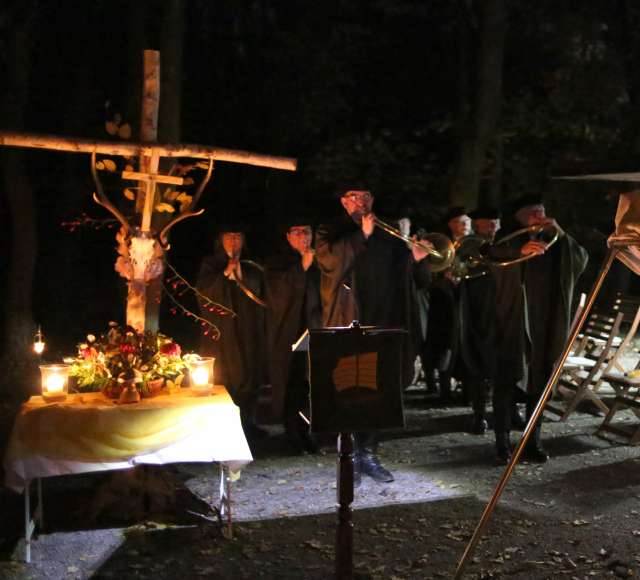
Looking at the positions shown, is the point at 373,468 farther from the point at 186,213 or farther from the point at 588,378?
the point at 588,378

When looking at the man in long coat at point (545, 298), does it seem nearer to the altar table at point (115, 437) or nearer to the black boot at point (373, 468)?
the black boot at point (373, 468)

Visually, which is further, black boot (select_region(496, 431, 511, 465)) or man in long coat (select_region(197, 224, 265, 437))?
man in long coat (select_region(197, 224, 265, 437))

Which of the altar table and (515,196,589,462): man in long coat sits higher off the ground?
(515,196,589,462): man in long coat

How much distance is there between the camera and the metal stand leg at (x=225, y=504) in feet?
19.7

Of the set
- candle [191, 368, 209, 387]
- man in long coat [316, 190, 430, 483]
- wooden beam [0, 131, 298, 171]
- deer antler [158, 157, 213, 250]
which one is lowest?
candle [191, 368, 209, 387]

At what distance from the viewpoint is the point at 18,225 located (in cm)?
1306

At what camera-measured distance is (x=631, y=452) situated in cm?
839

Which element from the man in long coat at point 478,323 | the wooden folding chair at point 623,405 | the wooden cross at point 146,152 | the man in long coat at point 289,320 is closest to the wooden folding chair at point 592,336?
the wooden folding chair at point 623,405

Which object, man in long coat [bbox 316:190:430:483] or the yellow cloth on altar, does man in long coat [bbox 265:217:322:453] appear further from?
the yellow cloth on altar

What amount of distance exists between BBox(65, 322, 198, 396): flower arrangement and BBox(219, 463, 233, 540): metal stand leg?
0.83 meters

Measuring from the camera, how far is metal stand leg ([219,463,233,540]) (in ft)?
19.7

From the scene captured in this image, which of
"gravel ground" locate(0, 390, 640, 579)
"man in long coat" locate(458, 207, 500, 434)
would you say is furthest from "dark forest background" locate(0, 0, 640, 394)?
"gravel ground" locate(0, 390, 640, 579)

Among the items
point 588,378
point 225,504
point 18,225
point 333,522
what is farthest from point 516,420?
point 18,225

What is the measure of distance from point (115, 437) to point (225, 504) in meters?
0.96
